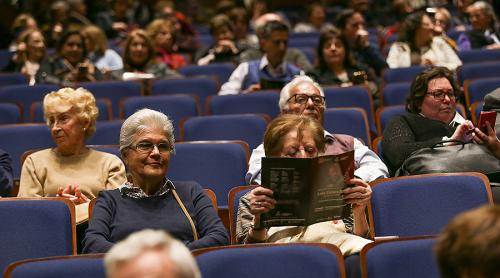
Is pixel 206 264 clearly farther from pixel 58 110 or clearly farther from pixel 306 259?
pixel 58 110

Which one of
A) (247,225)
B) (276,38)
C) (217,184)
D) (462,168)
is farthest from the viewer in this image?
(276,38)

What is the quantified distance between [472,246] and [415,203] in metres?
1.51

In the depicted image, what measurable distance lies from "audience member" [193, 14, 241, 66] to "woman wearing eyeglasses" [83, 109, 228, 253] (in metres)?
3.68

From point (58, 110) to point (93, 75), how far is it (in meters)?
2.37

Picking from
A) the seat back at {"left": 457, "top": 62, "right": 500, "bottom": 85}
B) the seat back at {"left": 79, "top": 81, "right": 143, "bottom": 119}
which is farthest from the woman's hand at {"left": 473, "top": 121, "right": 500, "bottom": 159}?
the seat back at {"left": 79, "top": 81, "right": 143, "bottom": 119}

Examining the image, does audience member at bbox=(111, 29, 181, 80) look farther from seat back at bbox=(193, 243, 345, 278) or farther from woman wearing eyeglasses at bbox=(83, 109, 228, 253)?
seat back at bbox=(193, 243, 345, 278)

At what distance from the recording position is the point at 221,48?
6.73 m

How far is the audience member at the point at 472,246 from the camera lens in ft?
4.87

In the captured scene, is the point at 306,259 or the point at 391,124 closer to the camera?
the point at 306,259

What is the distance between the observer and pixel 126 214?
2.90 meters

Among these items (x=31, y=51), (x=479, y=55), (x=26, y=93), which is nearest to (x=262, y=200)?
(x=26, y=93)

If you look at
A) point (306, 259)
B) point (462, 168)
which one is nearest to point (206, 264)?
point (306, 259)

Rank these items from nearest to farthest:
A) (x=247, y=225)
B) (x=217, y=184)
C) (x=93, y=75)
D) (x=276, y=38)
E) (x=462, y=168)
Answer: (x=247, y=225) → (x=462, y=168) → (x=217, y=184) → (x=276, y=38) → (x=93, y=75)

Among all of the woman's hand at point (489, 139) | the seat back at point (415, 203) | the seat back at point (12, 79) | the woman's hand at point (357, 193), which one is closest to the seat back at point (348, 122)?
the woman's hand at point (489, 139)
